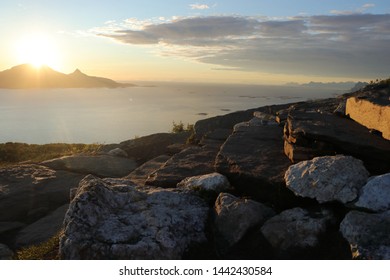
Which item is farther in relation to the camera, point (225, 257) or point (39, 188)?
point (39, 188)

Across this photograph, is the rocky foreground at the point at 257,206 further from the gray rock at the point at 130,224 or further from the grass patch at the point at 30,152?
the grass patch at the point at 30,152

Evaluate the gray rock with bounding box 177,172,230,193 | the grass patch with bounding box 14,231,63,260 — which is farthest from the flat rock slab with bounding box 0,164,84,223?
the gray rock with bounding box 177,172,230,193

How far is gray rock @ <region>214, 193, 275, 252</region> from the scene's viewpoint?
8.28 meters

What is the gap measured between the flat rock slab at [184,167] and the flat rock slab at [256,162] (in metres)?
0.96

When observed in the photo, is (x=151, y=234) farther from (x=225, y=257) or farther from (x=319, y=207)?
(x=319, y=207)

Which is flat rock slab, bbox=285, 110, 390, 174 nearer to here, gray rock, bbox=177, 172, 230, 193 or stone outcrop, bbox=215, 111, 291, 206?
stone outcrop, bbox=215, 111, 291, 206

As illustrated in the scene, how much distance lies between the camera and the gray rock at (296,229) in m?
7.79

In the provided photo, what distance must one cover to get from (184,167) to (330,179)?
5685mm

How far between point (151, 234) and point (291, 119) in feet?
22.5

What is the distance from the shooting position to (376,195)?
8.12 m

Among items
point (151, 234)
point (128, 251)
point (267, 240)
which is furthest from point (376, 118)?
point (128, 251)

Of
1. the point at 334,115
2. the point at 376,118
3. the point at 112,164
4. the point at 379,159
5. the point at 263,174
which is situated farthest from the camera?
the point at 112,164

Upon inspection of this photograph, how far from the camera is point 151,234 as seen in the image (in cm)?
823

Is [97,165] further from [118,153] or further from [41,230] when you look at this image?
[41,230]
